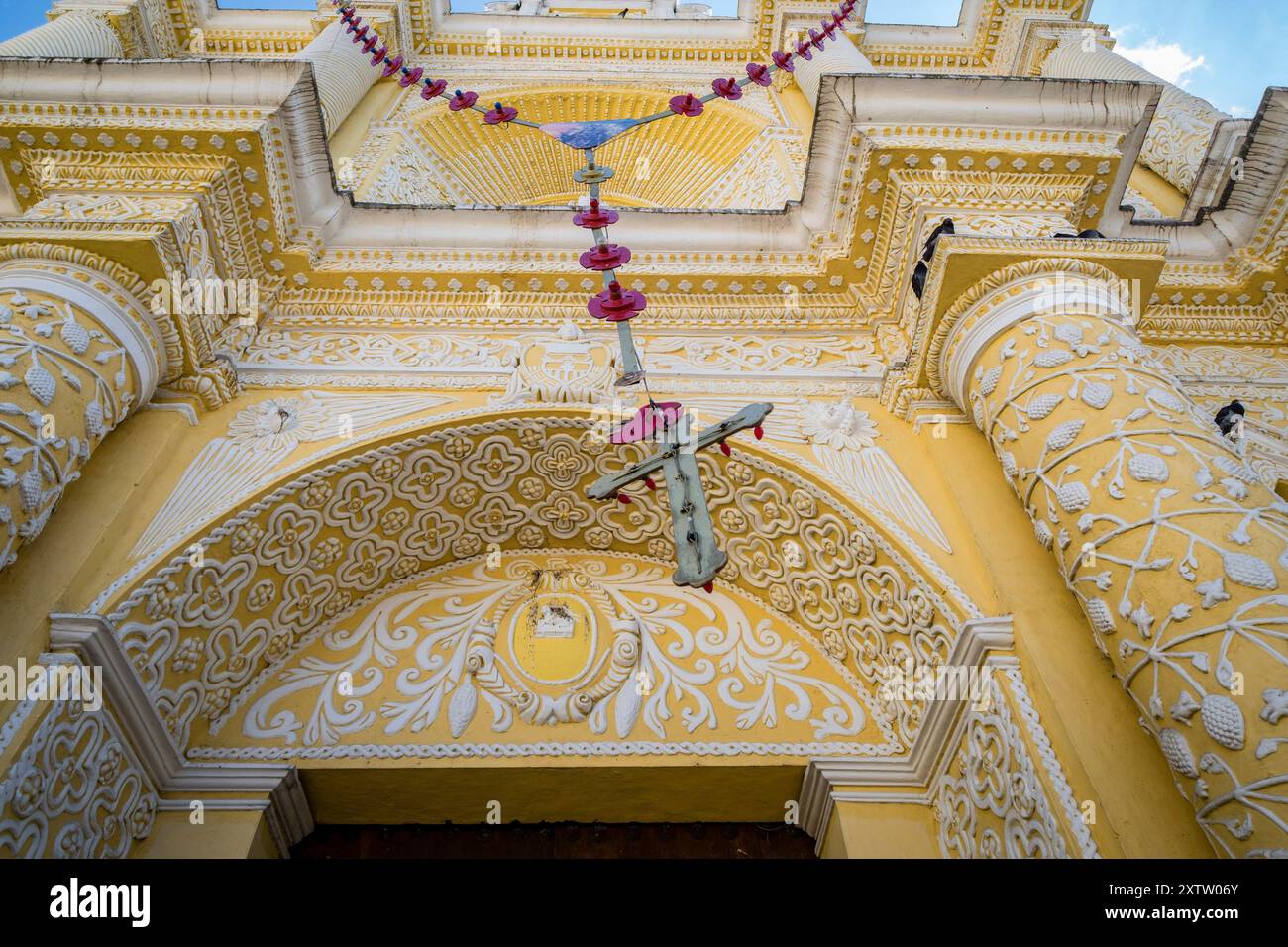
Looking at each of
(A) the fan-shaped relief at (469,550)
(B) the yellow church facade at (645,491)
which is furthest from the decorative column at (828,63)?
(A) the fan-shaped relief at (469,550)

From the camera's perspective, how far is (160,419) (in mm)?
4391

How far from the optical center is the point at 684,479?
2.73 metres

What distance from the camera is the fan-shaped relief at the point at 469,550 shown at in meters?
3.79

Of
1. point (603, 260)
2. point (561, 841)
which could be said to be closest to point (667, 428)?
point (603, 260)

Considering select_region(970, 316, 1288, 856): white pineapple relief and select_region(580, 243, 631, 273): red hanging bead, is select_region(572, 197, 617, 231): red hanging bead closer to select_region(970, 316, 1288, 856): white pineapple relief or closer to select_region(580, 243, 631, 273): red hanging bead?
select_region(580, 243, 631, 273): red hanging bead

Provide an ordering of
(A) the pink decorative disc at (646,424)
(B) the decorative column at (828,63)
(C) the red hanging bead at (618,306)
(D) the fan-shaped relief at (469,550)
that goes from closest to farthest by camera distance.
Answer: (A) the pink decorative disc at (646,424) → (C) the red hanging bead at (618,306) → (D) the fan-shaped relief at (469,550) → (B) the decorative column at (828,63)

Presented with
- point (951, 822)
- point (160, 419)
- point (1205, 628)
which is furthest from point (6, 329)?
point (1205, 628)

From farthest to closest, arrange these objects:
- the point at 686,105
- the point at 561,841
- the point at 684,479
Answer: the point at 686,105 → the point at 561,841 → the point at 684,479

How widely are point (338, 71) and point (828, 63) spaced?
14.7 feet

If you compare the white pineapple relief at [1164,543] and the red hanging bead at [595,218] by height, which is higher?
the red hanging bead at [595,218]

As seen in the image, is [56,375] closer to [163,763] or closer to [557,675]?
[163,763]

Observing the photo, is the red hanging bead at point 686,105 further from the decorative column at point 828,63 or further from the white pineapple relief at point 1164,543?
the decorative column at point 828,63
